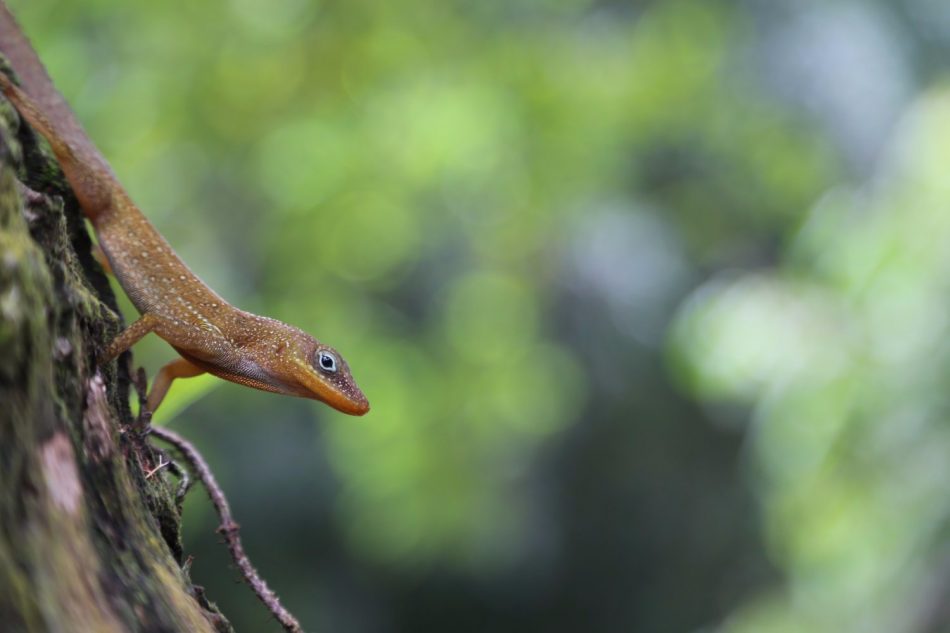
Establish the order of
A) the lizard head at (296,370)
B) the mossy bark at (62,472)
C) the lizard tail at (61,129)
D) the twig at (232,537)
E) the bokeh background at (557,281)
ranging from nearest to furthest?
1. the mossy bark at (62,472)
2. the twig at (232,537)
3. the lizard tail at (61,129)
4. the lizard head at (296,370)
5. the bokeh background at (557,281)

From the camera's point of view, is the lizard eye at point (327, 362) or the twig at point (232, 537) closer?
the twig at point (232, 537)

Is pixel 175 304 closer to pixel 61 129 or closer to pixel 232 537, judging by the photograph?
pixel 61 129

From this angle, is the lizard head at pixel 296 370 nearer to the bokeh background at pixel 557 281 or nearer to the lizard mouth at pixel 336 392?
the lizard mouth at pixel 336 392

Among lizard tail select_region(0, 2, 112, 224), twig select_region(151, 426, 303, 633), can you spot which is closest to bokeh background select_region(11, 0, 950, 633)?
lizard tail select_region(0, 2, 112, 224)

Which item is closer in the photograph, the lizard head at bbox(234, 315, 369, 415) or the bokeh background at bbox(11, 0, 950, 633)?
the lizard head at bbox(234, 315, 369, 415)

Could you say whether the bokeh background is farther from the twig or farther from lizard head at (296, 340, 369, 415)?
the twig

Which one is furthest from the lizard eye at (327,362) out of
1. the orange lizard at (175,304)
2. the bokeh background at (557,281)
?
the bokeh background at (557,281)
